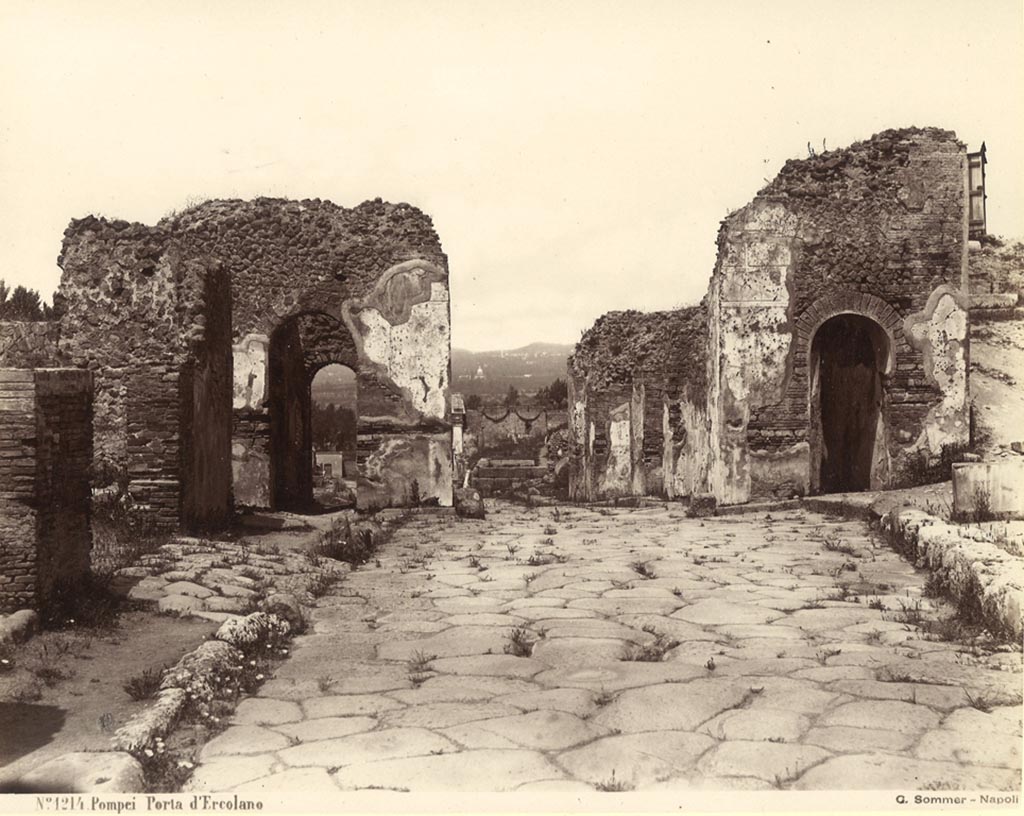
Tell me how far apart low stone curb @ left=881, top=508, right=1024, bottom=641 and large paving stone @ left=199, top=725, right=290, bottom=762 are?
3168 mm

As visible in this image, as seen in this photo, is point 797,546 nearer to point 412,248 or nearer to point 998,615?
point 998,615

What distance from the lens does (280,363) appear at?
580 inches

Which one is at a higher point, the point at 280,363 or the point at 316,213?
the point at 316,213

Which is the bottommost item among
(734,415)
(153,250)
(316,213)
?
(734,415)

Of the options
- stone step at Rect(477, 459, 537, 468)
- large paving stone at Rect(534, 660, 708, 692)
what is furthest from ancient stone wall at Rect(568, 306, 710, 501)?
large paving stone at Rect(534, 660, 708, 692)

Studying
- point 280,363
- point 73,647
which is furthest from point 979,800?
point 280,363

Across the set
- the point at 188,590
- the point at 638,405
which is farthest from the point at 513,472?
the point at 188,590

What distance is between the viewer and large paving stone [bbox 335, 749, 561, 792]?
3311mm

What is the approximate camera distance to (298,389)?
52.0 ft

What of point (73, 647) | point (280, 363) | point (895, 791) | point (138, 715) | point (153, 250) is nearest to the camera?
point (895, 791)

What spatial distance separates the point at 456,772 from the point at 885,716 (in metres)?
1.54

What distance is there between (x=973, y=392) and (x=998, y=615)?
9418 millimetres

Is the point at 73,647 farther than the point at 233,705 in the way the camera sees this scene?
Yes

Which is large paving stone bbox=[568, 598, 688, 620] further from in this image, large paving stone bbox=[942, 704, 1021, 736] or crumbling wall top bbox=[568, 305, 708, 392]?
crumbling wall top bbox=[568, 305, 708, 392]
